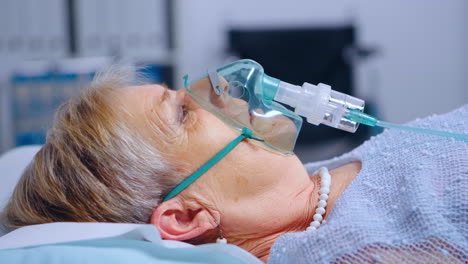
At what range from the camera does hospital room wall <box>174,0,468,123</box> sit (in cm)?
356

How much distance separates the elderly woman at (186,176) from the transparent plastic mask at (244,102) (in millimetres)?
26

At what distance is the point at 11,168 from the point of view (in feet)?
5.15

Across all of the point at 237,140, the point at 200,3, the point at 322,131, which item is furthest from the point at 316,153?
the point at 237,140

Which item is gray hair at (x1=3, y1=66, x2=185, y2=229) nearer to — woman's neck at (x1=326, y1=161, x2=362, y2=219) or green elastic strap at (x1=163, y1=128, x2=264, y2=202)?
green elastic strap at (x1=163, y1=128, x2=264, y2=202)

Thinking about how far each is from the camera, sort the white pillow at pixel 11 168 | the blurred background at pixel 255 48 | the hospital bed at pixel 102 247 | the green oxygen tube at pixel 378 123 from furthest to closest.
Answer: the blurred background at pixel 255 48 < the white pillow at pixel 11 168 < the green oxygen tube at pixel 378 123 < the hospital bed at pixel 102 247

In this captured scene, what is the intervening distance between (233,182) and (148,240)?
0.76ft

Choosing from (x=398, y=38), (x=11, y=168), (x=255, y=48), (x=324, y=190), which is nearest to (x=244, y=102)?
(x=324, y=190)


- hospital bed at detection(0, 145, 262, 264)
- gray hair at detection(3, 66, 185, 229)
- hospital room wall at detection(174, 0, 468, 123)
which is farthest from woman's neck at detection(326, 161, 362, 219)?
hospital room wall at detection(174, 0, 468, 123)

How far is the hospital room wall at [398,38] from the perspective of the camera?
3557 mm

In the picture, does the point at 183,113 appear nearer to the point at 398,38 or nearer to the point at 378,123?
the point at 378,123

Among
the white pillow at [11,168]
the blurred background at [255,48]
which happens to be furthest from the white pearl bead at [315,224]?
the blurred background at [255,48]

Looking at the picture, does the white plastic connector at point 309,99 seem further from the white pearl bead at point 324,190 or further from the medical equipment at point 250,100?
the white pearl bead at point 324,190

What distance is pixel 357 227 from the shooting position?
0.90 metres

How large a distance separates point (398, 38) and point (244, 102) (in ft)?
9.46
